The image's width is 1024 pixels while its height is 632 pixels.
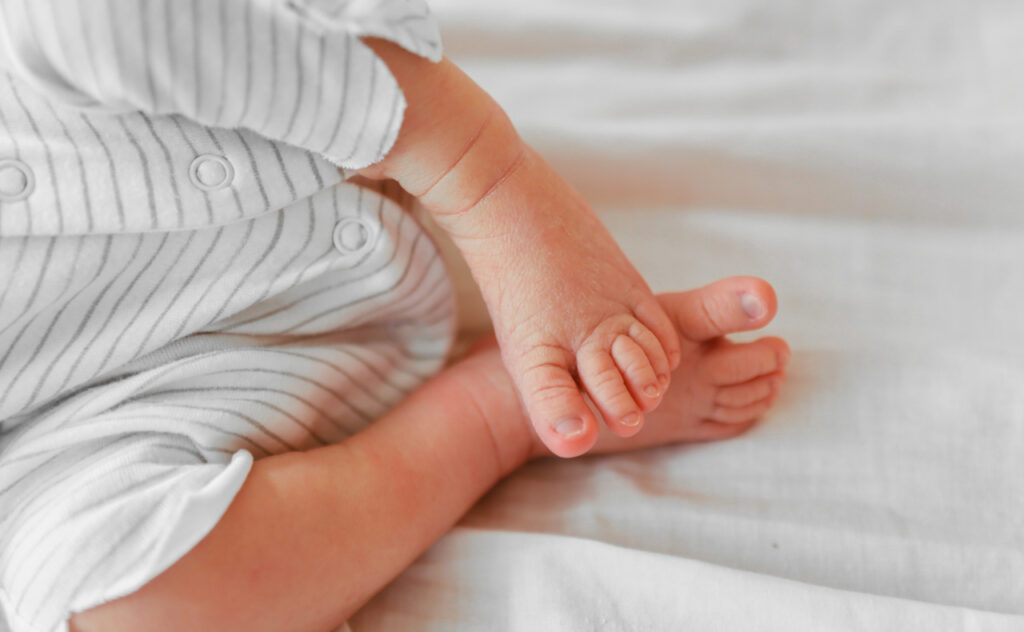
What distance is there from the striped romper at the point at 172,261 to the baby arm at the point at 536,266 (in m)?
0.06

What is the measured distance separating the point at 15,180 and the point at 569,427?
406 millimetres

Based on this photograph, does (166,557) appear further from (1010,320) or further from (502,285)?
(1010,320)

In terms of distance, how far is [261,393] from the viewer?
2.24 feet

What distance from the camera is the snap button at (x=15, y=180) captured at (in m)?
0.58

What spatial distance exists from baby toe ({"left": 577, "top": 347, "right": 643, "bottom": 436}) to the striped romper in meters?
0.19

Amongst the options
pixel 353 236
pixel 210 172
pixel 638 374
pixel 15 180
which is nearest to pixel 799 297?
pixel 638 374

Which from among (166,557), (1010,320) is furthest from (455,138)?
(1010,320)

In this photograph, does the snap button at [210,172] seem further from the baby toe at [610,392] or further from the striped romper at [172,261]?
the baby toe at [610,392]

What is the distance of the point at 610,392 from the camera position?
2.05 feet

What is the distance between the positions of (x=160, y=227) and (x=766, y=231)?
560 millimetres

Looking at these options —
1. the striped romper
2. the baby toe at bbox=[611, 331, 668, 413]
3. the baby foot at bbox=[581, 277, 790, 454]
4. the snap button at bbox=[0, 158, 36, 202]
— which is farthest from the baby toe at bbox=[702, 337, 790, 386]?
the snap button at bbox=[0, 158, 36, 202]

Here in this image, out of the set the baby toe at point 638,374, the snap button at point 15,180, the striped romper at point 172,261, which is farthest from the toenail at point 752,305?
the snap button at point 15,180

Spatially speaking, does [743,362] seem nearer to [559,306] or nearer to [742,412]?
[742,412]

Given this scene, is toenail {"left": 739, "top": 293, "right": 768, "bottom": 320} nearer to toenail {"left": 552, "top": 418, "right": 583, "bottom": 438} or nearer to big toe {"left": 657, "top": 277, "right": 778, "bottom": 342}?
big toe {"left": 657, "top": 277, "right": 778, "bottom": 342}
